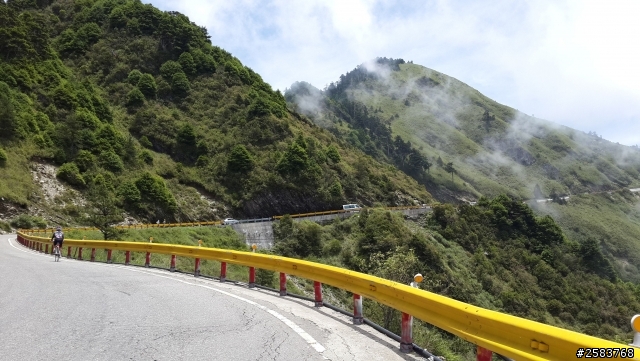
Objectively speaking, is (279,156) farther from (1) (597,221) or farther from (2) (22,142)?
(1) (597,221)

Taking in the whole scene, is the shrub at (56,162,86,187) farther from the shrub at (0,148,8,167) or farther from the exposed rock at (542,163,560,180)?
the exposed rock at (542,163,560,180)

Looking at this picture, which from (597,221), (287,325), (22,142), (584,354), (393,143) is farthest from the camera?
(393,143)

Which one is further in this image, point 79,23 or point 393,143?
point 393,143

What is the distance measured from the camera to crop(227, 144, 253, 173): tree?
65.1 m

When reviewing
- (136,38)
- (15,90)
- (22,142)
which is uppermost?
(136,38)

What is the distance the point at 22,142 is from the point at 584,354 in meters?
56.4

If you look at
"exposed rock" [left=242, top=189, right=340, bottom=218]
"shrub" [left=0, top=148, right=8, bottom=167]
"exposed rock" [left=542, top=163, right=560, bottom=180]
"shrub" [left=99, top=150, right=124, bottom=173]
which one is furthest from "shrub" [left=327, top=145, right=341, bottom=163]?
"exposed rock" [left=542, top=163, right=560, bottom=180]

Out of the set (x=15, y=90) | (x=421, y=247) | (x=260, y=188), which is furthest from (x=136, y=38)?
(x=421, y=247)

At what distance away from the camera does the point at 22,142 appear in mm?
49156

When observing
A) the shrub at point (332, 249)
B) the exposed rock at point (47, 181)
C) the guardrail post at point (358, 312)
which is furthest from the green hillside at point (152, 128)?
the guardrail post at point (358, 312)

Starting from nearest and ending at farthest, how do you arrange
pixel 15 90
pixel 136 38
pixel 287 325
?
pixel 287 325
pixel 15 90
pixel 136 38

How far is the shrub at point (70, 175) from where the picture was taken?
4850 cm

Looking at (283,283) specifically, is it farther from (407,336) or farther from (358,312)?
(407,336)

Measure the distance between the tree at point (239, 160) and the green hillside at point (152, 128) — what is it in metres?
0.15
